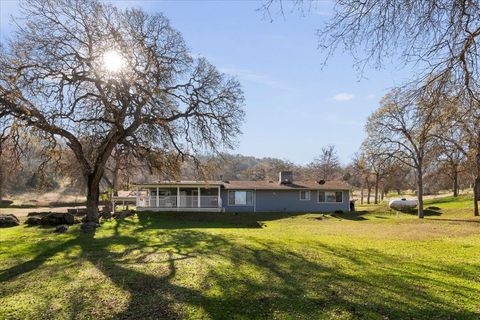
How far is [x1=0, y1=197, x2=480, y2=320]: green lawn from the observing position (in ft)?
21.5

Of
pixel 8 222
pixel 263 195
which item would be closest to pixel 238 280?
pixel 8 222

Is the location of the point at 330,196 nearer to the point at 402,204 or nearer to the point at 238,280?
the point at 402,204

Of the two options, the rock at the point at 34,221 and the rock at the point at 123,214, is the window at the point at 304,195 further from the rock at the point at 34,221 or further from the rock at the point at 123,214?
the rock at the point at 34,221

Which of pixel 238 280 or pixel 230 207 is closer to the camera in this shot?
pixel 238 280

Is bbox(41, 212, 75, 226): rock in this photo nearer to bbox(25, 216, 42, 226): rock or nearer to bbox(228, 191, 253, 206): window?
bbox(25, 216, 42, 226): rock

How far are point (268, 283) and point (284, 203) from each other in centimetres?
3068

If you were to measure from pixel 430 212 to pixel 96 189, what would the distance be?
97.5 feet

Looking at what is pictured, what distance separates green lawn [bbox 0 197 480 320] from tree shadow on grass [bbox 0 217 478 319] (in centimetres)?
2

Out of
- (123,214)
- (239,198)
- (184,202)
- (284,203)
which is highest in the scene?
(239,198)

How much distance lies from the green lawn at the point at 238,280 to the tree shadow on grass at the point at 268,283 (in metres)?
0.02

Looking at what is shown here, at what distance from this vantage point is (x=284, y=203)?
38.6 m

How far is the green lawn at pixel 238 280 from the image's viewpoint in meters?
6.55

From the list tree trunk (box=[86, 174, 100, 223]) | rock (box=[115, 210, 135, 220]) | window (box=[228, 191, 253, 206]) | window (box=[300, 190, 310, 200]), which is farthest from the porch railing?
tree trunk (box=[86, 174, 100, 223])

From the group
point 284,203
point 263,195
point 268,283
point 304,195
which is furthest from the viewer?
point 304,195
